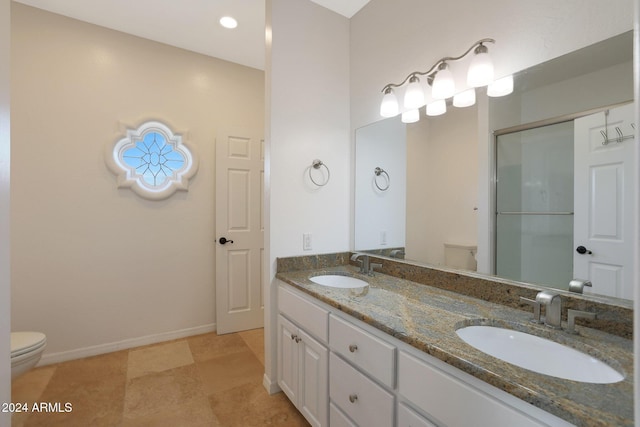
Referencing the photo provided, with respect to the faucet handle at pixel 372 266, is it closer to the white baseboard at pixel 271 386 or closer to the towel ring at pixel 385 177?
the towel ring at pixel 385 177

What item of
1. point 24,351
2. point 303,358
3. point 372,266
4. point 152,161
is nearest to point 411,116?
point 372,266

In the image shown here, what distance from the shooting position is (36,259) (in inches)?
86.3

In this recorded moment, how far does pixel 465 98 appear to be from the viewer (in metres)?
1.48

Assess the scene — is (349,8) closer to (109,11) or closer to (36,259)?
(109,11)

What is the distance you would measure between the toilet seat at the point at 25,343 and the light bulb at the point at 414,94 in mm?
2693

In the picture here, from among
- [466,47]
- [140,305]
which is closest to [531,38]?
[466,47]

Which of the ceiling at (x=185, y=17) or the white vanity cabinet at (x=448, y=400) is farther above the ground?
the ceiling at (x=185, y=17)

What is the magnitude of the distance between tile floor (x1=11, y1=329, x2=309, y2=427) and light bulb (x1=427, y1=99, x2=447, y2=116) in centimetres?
195

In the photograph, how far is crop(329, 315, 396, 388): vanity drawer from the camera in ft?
3.40

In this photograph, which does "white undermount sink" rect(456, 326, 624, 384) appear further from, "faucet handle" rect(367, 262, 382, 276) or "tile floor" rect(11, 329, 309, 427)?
"tile floor" rect(11, 329, 309, 427)

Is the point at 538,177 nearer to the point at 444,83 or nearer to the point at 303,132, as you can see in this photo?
the point at 444,83

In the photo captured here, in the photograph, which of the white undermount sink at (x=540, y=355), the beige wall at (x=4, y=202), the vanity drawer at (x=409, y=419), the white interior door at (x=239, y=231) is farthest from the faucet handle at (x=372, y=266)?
the beige wall at (x=4, y=202)

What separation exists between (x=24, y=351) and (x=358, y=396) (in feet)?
6.43

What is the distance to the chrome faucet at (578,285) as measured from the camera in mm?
1065
